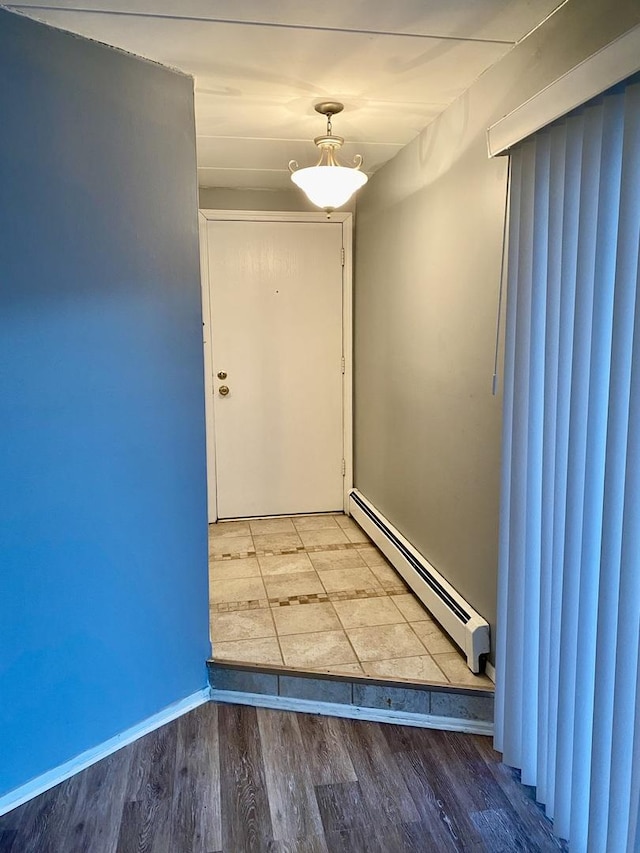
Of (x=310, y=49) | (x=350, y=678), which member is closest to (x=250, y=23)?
(x=310, y=49)

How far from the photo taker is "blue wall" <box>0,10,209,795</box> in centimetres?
173

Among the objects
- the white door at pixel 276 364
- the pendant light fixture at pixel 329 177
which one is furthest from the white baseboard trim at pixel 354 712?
the pendant light fixture at pixel 329 177

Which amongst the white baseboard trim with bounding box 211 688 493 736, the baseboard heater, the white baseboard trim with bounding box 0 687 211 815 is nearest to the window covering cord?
the baseboard heater

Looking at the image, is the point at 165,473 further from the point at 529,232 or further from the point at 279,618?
the point at 529,232

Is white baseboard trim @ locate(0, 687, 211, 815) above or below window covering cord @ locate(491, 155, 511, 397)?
below

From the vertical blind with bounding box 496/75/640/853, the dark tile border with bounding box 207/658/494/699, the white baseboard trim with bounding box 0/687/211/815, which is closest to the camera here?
the vertical blind with bounding box 496/75/640/853

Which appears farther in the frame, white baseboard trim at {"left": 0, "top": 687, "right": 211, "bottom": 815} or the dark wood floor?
white baseboard trim at {"left": 0, "top": 687, "right": 211, "bottom": 815}

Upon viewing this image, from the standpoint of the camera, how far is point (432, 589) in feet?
8.64

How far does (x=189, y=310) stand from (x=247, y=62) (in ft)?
2.61

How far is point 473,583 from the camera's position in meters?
2.37

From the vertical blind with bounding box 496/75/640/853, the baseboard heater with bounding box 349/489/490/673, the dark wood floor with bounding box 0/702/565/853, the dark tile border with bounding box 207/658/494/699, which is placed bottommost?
the dark wood floor with bounding box 0/702/565/853

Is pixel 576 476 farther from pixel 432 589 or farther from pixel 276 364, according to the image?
pixel 276 364

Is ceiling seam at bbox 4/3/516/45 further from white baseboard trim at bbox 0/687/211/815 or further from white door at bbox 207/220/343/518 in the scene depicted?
white baseboard trim at bbox 0/687/211/815

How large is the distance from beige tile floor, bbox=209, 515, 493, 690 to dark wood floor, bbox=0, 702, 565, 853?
229mm
